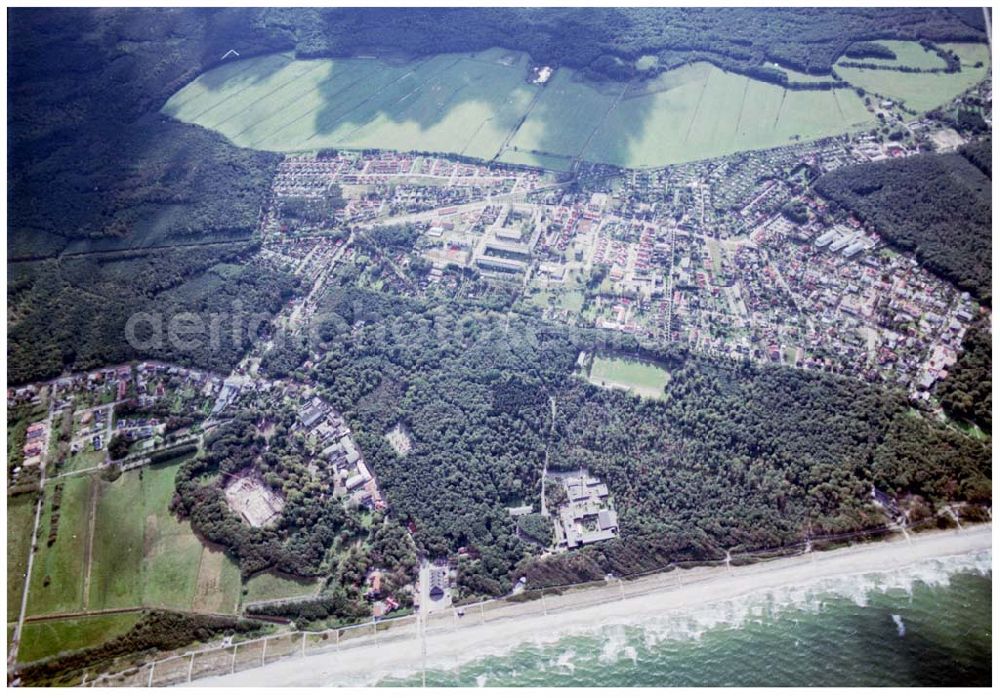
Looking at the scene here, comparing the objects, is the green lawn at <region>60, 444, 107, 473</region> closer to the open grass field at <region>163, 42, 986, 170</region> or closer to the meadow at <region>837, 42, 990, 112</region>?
the open grass field at <region>163, 42, 986, 170</region>

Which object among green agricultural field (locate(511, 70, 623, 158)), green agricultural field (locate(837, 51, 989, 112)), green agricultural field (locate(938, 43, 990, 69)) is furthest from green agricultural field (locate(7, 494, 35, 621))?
green agricultural field (locate(938, 43, 990, 69))

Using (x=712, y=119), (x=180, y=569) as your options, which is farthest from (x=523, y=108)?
(x=180, y=569)

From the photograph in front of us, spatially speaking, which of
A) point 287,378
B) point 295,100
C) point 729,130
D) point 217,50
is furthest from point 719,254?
point 217,50

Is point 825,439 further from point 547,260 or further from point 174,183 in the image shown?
point 174,183

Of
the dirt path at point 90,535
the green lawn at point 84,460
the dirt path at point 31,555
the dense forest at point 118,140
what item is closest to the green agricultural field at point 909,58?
the dense forest at point 118,140

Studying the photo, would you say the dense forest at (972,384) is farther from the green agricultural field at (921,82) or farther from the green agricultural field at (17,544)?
the green agricultural field at (17,544)

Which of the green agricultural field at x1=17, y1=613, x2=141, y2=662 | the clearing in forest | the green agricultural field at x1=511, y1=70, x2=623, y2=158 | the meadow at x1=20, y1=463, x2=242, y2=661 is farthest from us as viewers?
the green agricultural field at x1=511, y1=70, x2=623, y2=158
